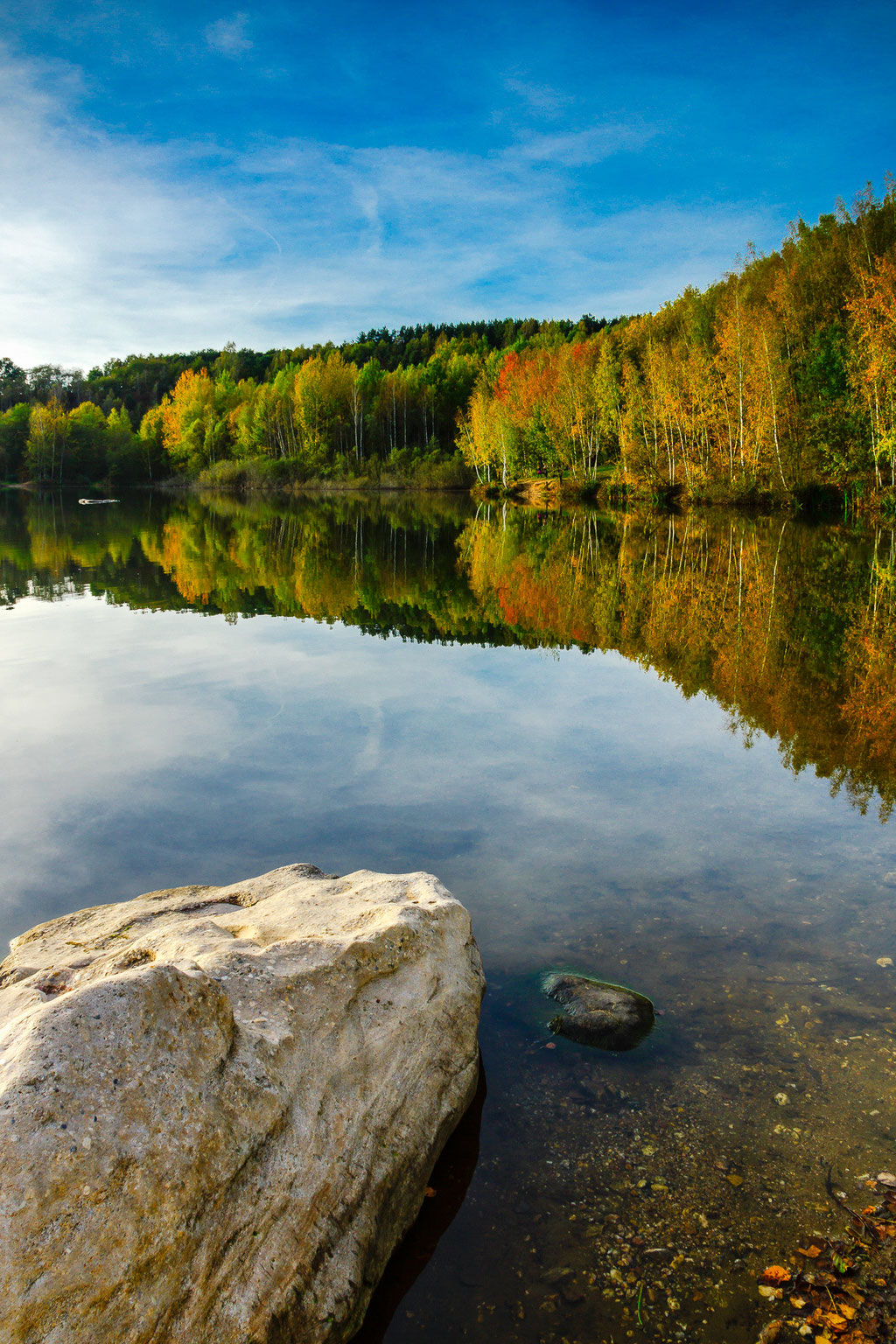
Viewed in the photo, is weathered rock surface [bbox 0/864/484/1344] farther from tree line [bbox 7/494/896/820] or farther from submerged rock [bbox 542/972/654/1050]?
tree line [bbox 7/494/896/820]

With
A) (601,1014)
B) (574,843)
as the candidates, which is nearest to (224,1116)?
(601,1014)

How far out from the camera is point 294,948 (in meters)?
3.62

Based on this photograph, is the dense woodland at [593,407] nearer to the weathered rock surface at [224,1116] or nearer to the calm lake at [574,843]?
the calm lake at [574,843]

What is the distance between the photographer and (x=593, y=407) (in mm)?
62281

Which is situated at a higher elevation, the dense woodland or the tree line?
the dense woodland

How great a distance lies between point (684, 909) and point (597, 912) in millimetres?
629

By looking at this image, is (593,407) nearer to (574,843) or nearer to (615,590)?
(615,590)

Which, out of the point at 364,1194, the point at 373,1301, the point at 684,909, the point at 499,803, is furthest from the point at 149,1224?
the point at 499,803

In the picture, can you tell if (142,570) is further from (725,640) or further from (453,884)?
(453,884)

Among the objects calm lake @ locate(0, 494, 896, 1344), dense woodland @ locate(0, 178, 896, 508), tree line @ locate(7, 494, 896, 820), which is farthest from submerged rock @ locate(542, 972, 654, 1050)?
dense woodland @ locate(0, 178, 896, 508)

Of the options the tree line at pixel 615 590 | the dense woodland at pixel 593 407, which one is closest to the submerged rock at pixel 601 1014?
the tree line at pixel 615 590

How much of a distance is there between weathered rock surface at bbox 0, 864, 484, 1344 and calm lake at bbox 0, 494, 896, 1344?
1.43 ft

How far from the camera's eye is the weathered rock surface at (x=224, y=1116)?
2.37 meters

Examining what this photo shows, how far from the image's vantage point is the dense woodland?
38625mm
